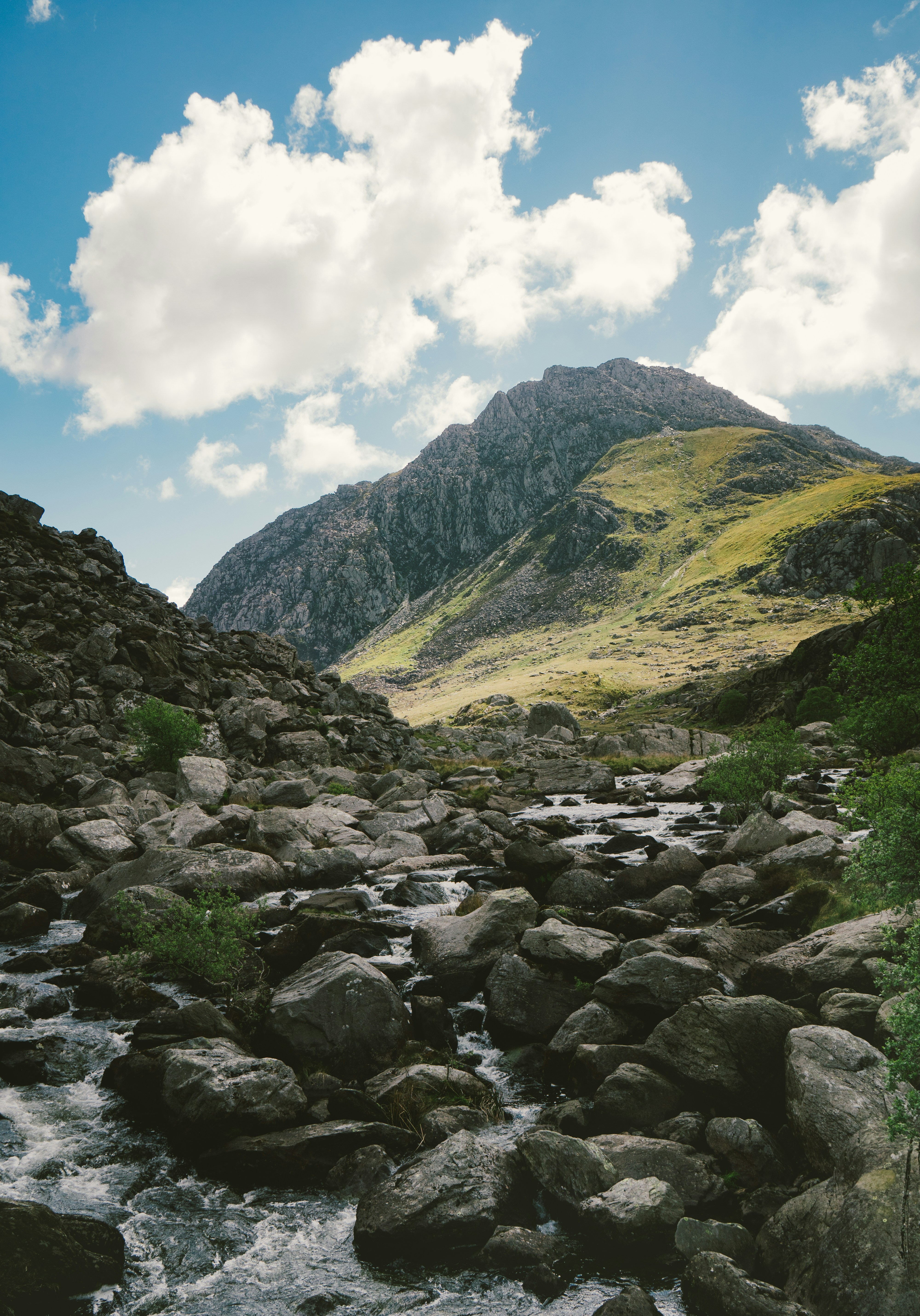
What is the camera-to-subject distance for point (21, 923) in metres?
23.4

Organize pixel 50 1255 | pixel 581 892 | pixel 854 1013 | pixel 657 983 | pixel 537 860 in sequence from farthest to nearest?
pixel 537 860 → pixel 581 892 → pixel 657 983 → pixel 854 1013 → pixel 50 1255

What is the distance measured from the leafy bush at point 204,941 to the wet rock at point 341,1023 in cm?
257

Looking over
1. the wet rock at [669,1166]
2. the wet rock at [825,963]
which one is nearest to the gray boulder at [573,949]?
the wet rock at [825,963]

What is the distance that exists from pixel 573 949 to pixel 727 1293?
932cm

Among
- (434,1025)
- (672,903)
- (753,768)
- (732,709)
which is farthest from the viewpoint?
(732,709)

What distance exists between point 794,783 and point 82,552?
6590 cm

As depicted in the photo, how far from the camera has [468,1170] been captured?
10898 millimetres

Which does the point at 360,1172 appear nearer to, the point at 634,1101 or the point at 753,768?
the point at 634,1101

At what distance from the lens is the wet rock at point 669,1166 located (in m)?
10.3

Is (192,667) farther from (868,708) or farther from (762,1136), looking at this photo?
(762,1136)

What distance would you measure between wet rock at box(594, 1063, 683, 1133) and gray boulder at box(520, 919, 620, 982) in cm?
433

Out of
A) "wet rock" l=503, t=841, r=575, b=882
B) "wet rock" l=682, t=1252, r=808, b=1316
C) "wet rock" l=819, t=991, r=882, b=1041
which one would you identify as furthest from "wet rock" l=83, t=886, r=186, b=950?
"wet rock" l=819, t=991, r=882, b=1041

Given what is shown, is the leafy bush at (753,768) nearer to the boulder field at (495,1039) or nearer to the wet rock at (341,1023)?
the boulder field at (495,1039)

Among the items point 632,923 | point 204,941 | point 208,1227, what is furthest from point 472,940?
point 208,1227
